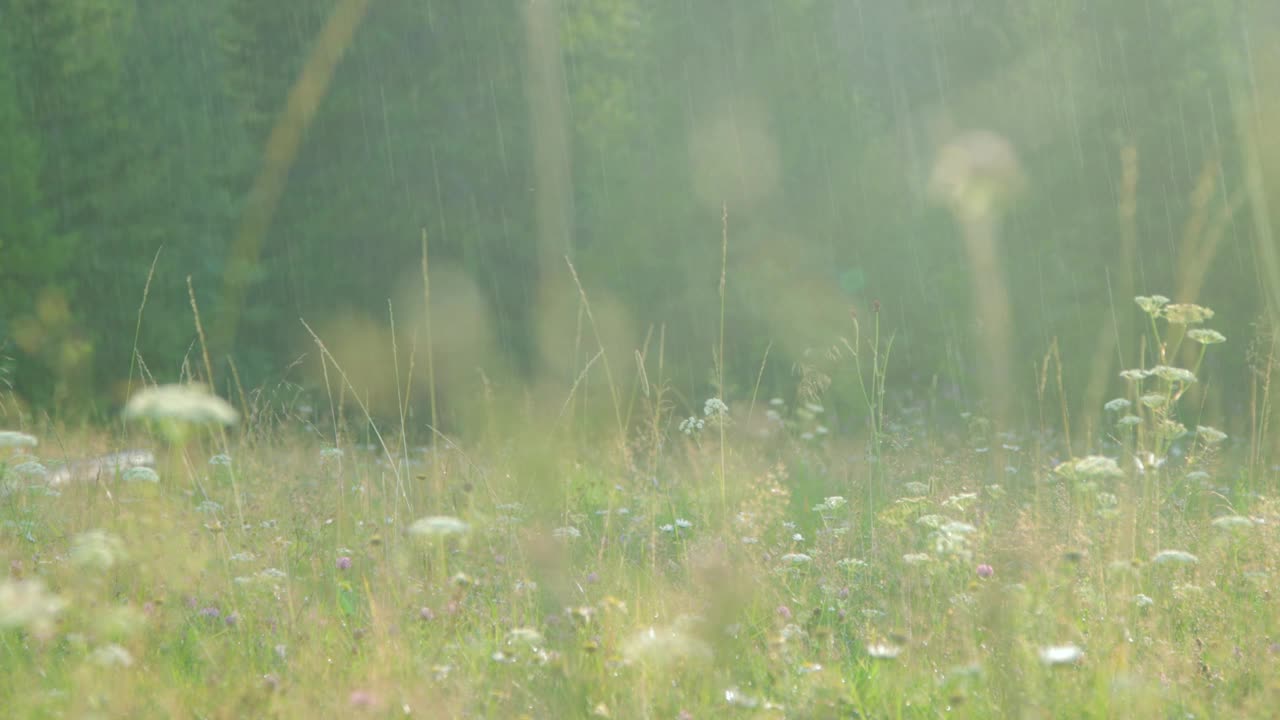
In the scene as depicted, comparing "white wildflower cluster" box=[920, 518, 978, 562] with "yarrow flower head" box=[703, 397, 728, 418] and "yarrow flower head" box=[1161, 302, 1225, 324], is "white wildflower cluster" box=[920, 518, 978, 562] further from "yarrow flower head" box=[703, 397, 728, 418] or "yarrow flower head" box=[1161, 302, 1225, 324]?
"yarrow flower head" box=[1161, 302, 1225, 324]

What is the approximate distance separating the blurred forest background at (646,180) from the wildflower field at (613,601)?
5.82 m

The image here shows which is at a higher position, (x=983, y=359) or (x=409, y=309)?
(x=409, y=309)

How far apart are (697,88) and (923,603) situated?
850 cm

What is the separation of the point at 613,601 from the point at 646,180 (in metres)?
8.51

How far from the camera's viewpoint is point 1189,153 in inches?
394

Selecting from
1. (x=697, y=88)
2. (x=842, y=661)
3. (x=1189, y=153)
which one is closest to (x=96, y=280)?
(x=697, y=88)

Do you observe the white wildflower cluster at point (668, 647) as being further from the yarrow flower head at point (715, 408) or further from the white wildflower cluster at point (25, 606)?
the white wildflower cluster at point (25, 606)

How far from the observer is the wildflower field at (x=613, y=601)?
7.93ft

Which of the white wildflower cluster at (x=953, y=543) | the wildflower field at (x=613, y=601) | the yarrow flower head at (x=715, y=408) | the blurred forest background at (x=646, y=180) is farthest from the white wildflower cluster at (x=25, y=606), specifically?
the blurred forest background at (x=646, y=180)

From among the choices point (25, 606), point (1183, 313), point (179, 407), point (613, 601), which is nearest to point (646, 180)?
point (1183, 313)

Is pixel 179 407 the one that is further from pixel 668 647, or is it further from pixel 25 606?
pixel 668 647

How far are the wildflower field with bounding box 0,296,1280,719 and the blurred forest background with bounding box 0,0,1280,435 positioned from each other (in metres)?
5.82

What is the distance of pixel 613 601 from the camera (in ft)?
8.19

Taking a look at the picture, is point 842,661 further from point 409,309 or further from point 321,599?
point 409,309
